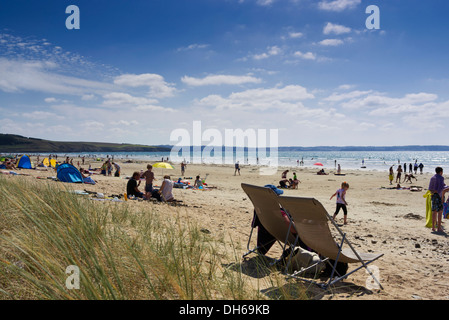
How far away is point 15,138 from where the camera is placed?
135 meters

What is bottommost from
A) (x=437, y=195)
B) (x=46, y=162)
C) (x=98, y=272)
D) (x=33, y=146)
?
(x=437, y=195)

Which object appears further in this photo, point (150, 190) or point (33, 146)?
point (33, 146)

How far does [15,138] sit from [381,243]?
532ft

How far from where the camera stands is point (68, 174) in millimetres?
12594

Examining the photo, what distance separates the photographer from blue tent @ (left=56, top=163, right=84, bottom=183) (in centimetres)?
1245

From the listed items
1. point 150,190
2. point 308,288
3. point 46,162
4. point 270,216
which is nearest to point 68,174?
point 150,190

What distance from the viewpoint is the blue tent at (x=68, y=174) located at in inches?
490

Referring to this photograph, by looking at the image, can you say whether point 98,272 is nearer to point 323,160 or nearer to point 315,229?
point 315,229

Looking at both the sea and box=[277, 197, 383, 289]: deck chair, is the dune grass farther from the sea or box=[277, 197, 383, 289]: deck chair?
the sea

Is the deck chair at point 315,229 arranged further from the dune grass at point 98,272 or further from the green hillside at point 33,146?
the green hillside at point 33,146
